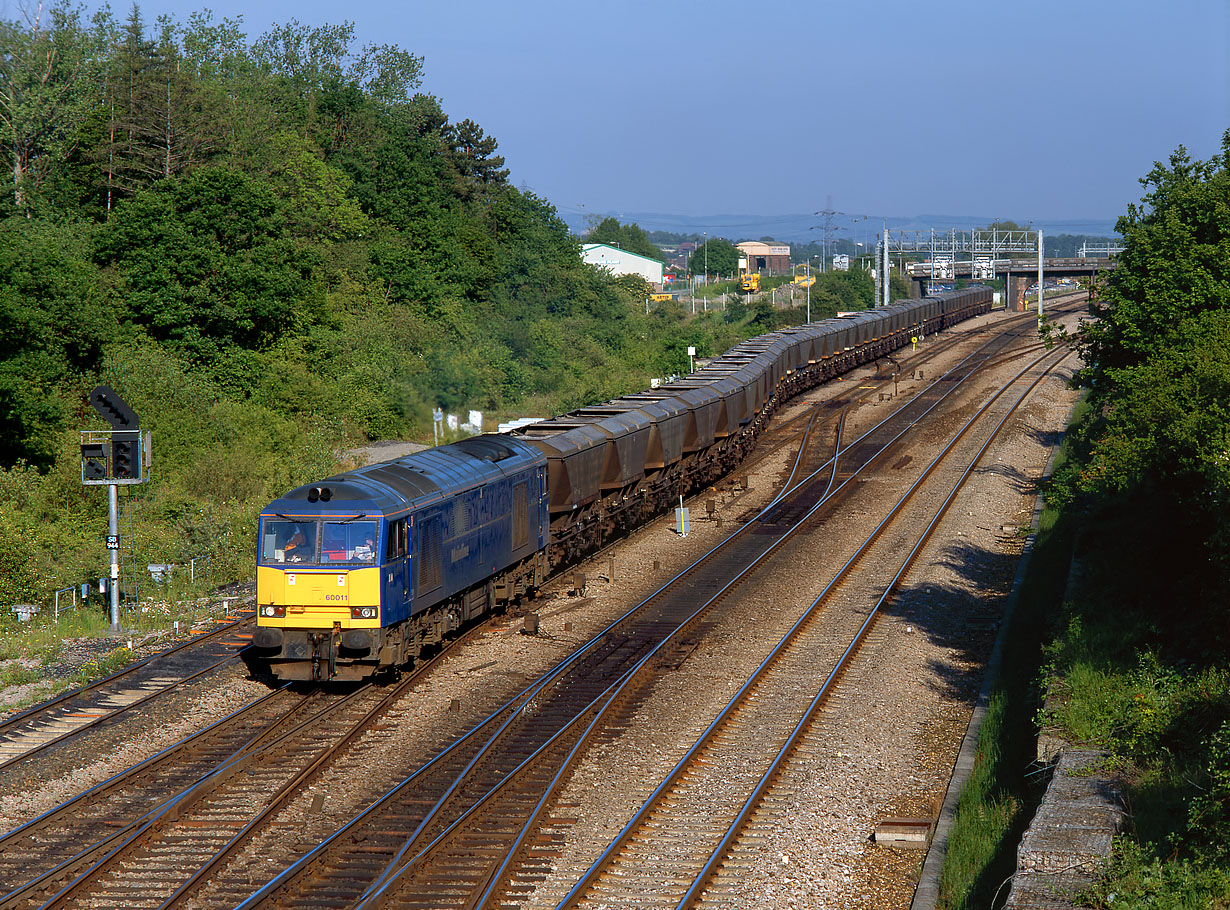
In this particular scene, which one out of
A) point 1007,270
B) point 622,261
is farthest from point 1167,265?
point 622,261

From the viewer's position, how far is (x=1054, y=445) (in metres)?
40.4

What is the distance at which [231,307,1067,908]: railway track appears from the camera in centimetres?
1117

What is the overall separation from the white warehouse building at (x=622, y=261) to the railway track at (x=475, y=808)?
111 metres

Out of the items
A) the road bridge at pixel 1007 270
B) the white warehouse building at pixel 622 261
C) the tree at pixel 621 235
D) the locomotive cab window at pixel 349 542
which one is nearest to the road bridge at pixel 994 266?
the road bridge at pixel 1007 270

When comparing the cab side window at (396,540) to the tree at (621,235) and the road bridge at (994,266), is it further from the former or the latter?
the tree at (621,235)

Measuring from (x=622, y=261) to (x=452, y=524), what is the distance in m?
119

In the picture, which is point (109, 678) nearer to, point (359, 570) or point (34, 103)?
point (359, 570)

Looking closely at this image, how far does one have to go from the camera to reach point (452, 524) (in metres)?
18.5

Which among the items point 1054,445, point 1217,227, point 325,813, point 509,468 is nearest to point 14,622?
point 509,468

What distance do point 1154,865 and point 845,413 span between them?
127ft

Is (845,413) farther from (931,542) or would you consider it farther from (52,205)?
(52,205)

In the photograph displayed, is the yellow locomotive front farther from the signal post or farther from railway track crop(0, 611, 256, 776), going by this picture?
the signal post

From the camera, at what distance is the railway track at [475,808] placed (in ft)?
36.7

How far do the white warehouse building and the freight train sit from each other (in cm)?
9774
